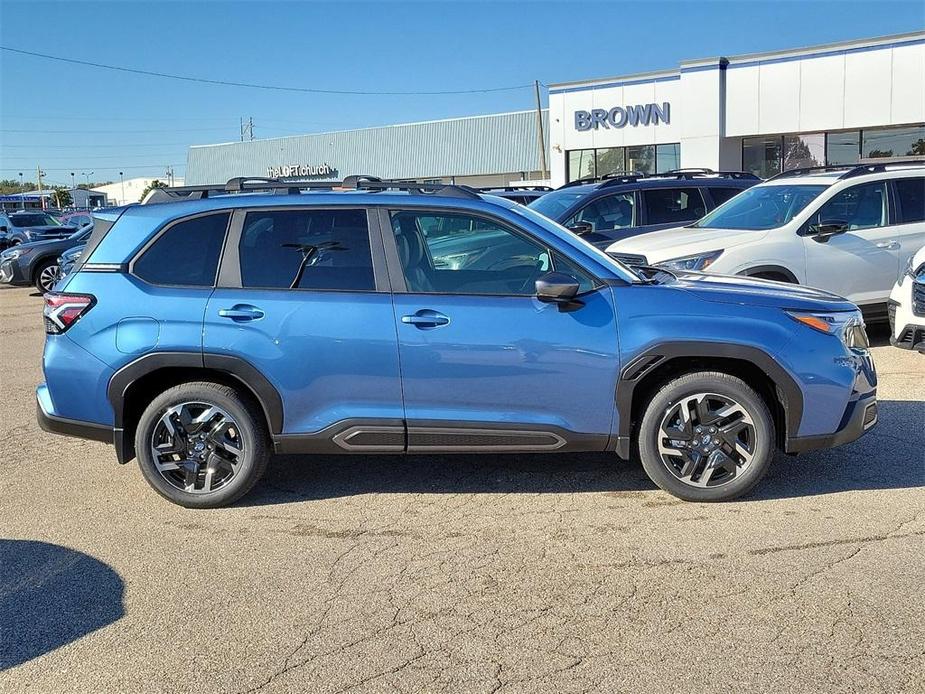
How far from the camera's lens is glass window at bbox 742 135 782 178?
1089 inches

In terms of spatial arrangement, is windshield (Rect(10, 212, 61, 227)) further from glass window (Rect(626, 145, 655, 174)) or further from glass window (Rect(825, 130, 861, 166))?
glass window (Rect(825, 130, 861, 166))

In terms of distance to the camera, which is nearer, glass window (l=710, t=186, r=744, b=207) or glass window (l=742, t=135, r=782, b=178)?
glass window (l=710, t=186, r=744, b=207)

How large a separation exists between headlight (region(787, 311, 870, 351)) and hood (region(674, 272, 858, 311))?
0.12 ft

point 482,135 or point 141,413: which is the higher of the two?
point 482,135

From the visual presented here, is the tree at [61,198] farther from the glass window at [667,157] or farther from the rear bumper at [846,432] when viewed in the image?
the rear bumper at [846,432]

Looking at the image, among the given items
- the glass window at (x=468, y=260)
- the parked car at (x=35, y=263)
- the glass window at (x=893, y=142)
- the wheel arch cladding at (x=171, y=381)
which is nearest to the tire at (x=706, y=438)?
the glass window at (x=468, y=260)

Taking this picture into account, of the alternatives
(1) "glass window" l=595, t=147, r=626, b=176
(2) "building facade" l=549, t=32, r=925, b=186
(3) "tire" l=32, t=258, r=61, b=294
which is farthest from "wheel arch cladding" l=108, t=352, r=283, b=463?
(1) "glass window" l=595, t=147, r=626, b=176

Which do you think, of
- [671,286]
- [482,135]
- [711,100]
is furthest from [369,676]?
[482,135]

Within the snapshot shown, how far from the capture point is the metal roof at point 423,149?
1903 inches

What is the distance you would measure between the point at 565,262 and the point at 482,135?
152 feet

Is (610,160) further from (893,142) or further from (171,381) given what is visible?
(171,381)

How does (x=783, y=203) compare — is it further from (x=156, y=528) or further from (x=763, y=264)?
(x=156, y=528)

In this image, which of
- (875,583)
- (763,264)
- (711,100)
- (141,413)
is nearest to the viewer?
(875,583)

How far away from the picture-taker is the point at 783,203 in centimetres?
928
